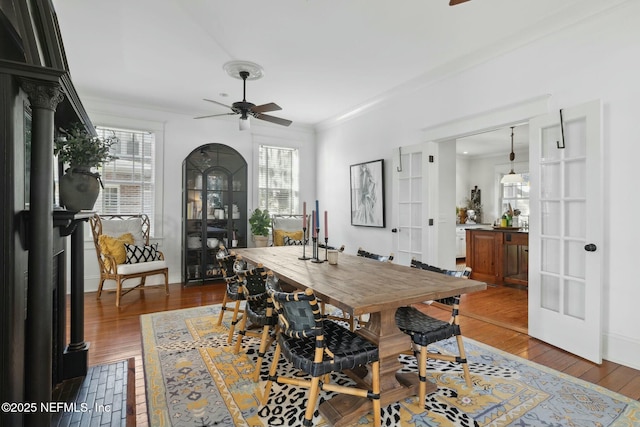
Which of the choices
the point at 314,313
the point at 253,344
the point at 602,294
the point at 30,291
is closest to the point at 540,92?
the point at 602,294

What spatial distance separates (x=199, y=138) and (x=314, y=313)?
4802 mm

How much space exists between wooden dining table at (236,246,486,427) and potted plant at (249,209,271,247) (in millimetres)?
3118

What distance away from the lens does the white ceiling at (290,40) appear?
275 centimetres

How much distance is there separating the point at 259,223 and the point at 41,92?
4259 mm

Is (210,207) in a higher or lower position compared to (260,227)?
higher

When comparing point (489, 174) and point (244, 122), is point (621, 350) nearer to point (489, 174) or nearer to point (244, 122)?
point (244, 122)

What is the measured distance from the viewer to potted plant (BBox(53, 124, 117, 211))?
1.95 m

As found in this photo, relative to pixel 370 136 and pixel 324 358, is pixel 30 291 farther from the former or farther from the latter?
pixel 370 136

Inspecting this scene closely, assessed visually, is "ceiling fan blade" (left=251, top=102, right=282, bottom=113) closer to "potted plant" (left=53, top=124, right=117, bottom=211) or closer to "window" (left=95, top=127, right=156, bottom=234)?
"potted plant" (left=53, top=124, right=117, bottom=211)

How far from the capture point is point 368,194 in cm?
525

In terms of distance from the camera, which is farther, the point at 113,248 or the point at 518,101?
the point at 113,248

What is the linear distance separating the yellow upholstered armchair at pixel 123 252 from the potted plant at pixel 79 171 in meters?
2.58

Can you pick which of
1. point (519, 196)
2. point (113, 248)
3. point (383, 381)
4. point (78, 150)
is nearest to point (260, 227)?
point (113, 248)

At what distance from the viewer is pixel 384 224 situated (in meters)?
4.98
